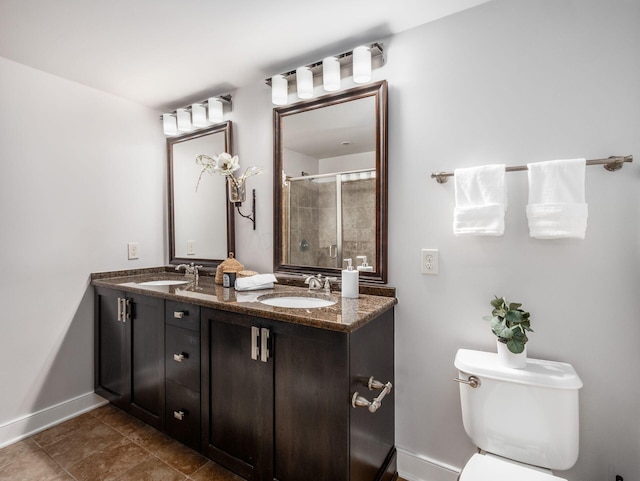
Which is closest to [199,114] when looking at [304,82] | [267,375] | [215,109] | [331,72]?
[215,109]

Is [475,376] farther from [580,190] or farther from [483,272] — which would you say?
Result: [580,190]

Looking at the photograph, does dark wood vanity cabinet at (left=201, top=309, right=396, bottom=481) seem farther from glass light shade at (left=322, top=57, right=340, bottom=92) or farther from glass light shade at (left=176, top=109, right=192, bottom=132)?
glass light shade at (left=176, top=109, right=192, bottom=132)

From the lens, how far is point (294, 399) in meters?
1.34

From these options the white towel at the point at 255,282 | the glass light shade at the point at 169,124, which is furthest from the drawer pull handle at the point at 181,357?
the glass light shade at the point at 169,124

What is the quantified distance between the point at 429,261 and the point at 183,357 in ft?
4.35

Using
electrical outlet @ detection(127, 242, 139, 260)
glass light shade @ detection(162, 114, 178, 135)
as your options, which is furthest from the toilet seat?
glass light shade @ detection(162, 114, 178, 135)

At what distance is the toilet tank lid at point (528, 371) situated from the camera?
45.5 inches

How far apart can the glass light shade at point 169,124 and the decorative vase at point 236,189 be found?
0.76m

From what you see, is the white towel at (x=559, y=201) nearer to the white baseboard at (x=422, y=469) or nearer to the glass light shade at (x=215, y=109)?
the white baseboard at (x=422, y=469)

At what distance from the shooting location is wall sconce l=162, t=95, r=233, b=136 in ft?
7.47

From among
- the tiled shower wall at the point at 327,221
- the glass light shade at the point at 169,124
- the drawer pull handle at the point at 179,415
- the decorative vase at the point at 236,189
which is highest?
the glass light shade at the point at 169,124

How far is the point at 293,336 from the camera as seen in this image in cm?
133

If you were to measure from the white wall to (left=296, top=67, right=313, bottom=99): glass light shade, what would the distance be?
55.6 inches

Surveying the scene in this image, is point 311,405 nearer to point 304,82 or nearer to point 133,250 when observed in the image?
point 304,82
